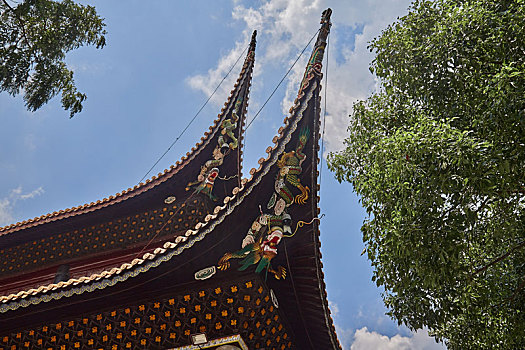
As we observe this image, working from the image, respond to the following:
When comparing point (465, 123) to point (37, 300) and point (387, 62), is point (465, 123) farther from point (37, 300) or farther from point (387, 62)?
point (37, 300)

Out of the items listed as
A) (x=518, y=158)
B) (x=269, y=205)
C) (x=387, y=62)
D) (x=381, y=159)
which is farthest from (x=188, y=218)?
(x=518, y=158)

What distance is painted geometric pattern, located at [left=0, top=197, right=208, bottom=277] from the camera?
8328 mm

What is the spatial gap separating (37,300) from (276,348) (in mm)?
3030

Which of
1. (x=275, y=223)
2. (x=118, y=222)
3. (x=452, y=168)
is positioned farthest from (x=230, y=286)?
(x=118, y=222)

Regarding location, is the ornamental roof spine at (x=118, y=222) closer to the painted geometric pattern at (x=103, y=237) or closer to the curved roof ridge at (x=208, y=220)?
the painted geometric pattern at (x=103, y=237)

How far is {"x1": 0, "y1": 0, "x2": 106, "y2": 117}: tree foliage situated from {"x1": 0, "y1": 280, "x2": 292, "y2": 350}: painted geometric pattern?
414 centimetres

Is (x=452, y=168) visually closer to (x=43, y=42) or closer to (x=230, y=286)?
(x=230, y=286)

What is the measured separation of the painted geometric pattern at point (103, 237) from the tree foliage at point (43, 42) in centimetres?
227

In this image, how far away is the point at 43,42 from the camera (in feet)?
25.2

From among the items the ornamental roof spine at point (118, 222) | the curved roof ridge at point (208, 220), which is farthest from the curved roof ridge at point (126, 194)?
the curved roof ridge at point (208, 220)

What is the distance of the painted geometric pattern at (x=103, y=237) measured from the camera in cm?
833

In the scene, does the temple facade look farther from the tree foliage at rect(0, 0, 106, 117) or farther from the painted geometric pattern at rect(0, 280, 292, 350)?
the tree foliage at rect(0, 0, 106, 117)

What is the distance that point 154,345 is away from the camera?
5.34 metres

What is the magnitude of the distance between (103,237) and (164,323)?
3842 mm
